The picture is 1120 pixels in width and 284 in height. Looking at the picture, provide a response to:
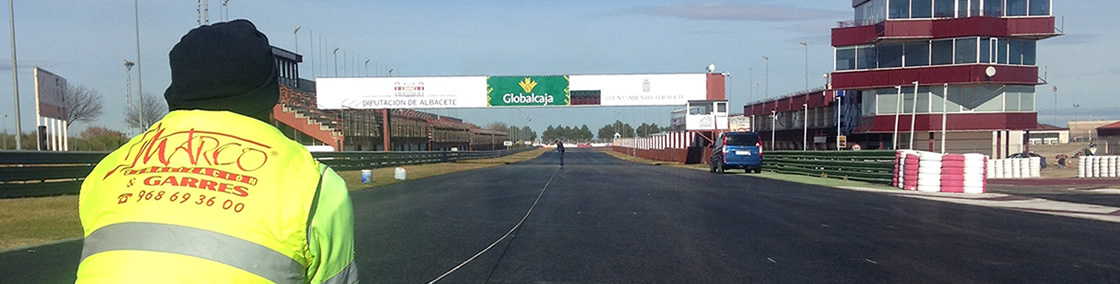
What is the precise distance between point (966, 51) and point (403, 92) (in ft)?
104

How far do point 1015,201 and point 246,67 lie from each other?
18.1m

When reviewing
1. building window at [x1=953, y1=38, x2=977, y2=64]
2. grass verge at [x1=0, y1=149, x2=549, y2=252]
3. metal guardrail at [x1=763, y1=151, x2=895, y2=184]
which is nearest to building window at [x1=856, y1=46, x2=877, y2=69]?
building window at [x1=953, y1=38, x2=977, y2=64]

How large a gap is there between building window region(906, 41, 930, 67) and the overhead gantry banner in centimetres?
1150

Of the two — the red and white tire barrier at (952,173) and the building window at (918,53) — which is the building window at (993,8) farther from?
the red and white tire barrier at (952,173)

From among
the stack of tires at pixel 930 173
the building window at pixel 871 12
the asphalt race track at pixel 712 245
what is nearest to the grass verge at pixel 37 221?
the asphalt race track at pixel 712 245

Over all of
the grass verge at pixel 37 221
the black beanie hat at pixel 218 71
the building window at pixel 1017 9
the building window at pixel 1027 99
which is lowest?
the grass verge at pixel 37 221

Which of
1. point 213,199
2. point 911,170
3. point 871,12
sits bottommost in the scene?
point 911,170

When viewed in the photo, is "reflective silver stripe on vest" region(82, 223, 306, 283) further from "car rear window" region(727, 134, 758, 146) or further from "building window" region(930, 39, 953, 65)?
"building window" region(930, 39, 953, 65)

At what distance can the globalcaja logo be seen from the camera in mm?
44969

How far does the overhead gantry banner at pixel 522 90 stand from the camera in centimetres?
4509

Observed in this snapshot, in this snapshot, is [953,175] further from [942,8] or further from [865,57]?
[865,57]

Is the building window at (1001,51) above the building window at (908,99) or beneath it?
above

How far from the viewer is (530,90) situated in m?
45.1

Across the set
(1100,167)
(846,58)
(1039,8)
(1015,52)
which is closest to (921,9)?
(1015,52)
